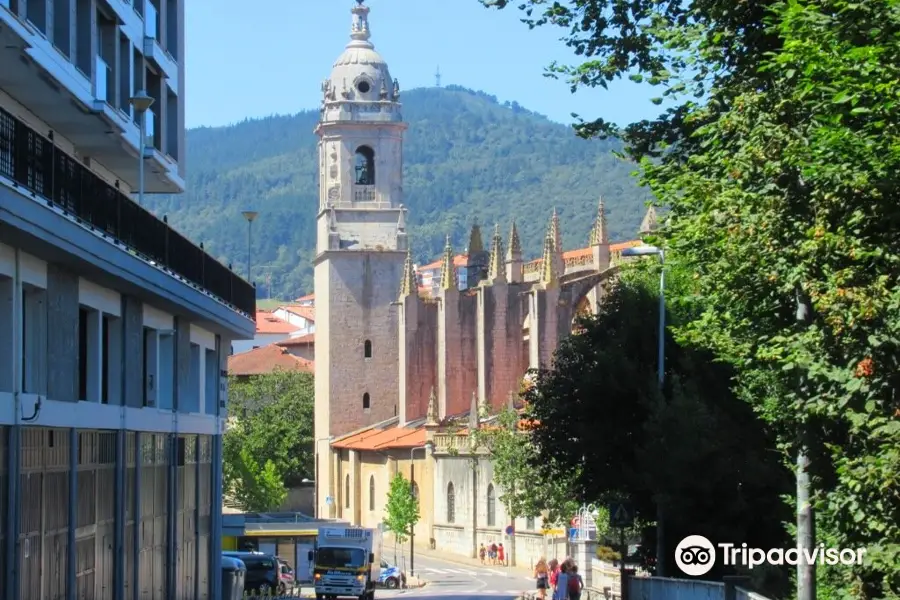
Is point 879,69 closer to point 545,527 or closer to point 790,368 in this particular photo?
point 790,368

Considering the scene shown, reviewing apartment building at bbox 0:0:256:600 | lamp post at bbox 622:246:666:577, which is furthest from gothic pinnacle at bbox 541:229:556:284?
apartment building at bbox 0:0:256:600

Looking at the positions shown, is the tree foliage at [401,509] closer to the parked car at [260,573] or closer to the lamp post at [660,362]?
the parked car at [260,573]

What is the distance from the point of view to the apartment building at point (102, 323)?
19453mm

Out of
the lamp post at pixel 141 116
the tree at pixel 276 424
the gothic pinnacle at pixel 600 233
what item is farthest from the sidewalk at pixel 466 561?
the lamp post at pixel 141 116

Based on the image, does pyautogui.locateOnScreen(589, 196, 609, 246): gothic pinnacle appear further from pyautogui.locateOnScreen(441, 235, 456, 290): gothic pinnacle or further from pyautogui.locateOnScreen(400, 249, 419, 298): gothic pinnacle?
pyautogui.locateOnScreen(400, 249, 419, 298): gothic pinnacle

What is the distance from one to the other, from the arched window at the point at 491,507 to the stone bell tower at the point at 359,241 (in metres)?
24.7

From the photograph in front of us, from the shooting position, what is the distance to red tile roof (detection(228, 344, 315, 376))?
152 m

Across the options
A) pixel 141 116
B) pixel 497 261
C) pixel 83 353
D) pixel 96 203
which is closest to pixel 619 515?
pixel 141 116

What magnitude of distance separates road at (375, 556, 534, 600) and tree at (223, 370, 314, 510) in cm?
2895

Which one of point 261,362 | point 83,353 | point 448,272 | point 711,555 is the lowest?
point 711,555

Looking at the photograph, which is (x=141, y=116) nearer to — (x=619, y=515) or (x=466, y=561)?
(x=619, y=515)

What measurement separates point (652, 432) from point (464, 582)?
3418cm

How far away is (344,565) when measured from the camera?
5381cm

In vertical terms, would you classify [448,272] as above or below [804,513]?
above
